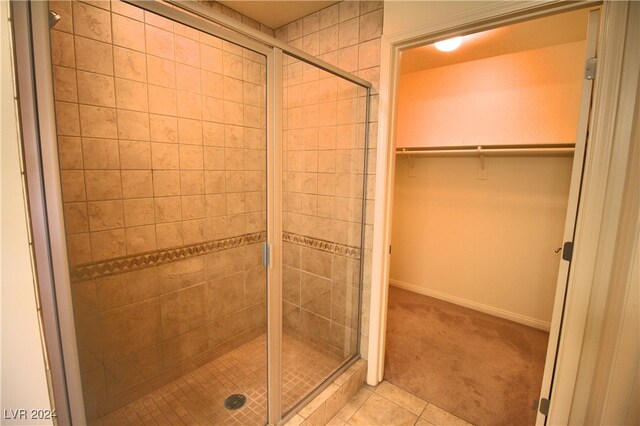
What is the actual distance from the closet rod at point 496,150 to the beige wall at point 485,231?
0.16 metres

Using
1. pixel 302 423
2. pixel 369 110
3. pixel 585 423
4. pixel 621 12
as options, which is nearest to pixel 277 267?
pixel 302 423

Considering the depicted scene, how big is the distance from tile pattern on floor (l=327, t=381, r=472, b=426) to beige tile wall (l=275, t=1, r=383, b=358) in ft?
1.01

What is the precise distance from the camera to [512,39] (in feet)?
7.24

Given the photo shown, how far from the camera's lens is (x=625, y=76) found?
3.76 feet

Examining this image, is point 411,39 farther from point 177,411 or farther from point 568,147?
point 177,411

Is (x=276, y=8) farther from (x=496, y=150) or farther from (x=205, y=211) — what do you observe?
(x=496, y=150)

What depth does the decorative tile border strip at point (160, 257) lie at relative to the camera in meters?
1.43

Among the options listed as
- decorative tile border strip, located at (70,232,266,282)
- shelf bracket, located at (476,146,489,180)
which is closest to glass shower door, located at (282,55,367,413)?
decorative tile border strip, located at (70,232,266,282)

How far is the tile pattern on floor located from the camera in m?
1.71

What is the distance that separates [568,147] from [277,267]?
2566 millimetres

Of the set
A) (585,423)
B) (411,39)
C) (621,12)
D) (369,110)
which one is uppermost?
(411,39)

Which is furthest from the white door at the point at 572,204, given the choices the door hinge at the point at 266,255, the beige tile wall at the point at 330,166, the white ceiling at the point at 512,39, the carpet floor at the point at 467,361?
the door hinge at the point at 266,255

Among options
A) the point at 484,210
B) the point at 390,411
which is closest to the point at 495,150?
the point at 484,210

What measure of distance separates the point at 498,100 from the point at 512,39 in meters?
0.60
